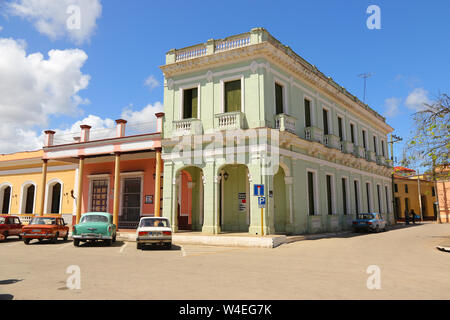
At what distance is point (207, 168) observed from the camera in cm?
1848

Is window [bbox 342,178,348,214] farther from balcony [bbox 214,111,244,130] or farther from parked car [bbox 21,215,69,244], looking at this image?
parked car [bbox 21,215,69,244]

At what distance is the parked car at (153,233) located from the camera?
14289 millimetres

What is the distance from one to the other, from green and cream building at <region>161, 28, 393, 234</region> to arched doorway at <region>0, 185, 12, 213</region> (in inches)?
712

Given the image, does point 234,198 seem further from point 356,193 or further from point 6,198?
point 6,198

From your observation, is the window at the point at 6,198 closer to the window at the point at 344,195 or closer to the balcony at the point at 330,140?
the balcony at the point at 330,140

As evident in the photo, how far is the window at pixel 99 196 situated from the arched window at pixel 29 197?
21.8 feet

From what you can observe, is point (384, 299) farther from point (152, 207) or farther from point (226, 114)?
point (152, 207)

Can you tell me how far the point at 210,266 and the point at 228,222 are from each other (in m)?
10.1

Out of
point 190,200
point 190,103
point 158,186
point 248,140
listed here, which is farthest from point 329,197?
point 158,186

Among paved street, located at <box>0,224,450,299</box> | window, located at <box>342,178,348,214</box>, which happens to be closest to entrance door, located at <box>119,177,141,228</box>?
paved street, located at <box>0,224,450,299</box>

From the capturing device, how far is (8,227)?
1820cm

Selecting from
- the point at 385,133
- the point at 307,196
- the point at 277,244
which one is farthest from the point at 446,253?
the point at 385,133

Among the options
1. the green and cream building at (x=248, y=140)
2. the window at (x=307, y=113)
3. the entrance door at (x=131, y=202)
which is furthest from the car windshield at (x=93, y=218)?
the window at (x=307, y=113)

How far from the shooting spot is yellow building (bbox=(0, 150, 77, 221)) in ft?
90.4
